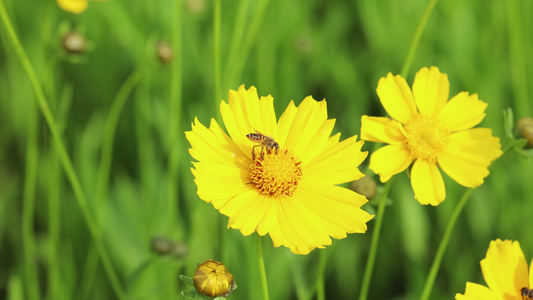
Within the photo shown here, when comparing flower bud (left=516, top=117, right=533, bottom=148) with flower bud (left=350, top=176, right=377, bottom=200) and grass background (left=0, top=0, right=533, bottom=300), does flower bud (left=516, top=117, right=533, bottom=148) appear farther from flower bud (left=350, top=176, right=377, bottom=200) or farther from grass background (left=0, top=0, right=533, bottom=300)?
grass background (left=0, top=0, right=533, bottom=300)

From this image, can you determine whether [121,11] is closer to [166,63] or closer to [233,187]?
[166,63]

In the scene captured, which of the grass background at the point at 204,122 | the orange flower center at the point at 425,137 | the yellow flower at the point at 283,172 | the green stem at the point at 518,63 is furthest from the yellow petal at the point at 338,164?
the green stem at the point at 518,63

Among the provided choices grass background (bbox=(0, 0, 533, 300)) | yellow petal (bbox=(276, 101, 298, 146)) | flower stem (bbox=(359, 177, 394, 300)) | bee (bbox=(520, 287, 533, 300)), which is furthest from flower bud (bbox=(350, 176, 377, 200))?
grass background (bbox=(0, 0, 533, 300))

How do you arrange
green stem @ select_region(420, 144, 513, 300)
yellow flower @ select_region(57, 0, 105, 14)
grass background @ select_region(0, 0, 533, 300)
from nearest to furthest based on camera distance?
green stem @ select_region(420, 144, 513, 300) < yellow flower @ select_region(57, 0, 105, 14) < grass background @ select_region(0, 0, 533, 300)

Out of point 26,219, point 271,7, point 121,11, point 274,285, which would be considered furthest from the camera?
point 271,7

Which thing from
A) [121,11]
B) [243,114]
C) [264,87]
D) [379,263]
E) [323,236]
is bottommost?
[379,263]

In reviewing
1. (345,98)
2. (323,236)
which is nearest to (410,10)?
(345,98)
